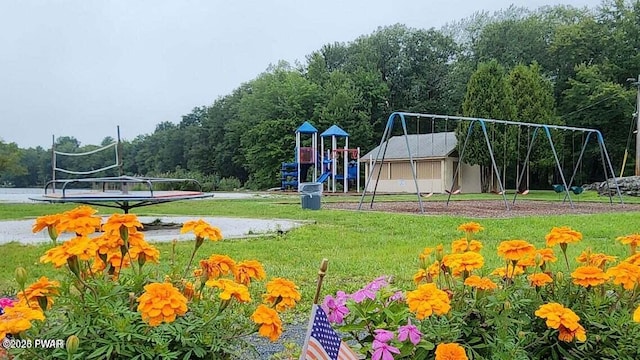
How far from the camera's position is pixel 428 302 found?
1.25 meters

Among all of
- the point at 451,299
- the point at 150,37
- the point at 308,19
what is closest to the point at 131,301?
the point at 451,299

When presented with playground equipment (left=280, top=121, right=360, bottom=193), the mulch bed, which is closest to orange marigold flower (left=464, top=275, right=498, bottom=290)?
the mulch bed

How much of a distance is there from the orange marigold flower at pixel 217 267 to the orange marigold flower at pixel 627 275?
1038mm

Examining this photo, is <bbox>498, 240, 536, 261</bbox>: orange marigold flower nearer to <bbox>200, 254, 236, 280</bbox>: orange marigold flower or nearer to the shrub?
the shrub

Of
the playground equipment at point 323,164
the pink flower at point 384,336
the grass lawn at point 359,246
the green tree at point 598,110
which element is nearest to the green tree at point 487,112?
the green tree at point 598,110

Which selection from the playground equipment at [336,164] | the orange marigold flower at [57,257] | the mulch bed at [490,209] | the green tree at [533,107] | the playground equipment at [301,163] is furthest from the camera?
the playground equipment at [301,163]

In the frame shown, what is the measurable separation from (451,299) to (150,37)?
78.7ft

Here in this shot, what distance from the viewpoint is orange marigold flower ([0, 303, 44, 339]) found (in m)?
A: 1.04

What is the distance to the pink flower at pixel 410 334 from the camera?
1266 millimetres

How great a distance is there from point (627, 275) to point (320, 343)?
88 cm

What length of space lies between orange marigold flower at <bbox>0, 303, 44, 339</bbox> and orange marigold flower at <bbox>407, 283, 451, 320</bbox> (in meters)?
0.82

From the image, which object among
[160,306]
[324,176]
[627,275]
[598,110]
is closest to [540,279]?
[627,275]

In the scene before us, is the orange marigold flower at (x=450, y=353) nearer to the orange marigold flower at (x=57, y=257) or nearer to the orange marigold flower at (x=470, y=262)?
the orange marigold flower at (x=470, y=262)

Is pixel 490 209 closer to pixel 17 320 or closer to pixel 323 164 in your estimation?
pixel 17 320
